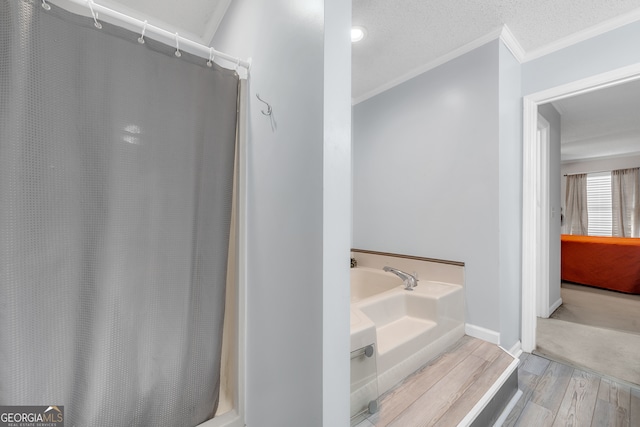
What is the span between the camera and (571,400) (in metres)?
1.44

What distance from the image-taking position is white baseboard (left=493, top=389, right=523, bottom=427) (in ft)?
4.27

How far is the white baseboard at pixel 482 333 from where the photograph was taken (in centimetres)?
170

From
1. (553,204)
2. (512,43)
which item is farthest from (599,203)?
(512,43)

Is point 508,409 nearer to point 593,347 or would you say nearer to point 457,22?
point 593,347

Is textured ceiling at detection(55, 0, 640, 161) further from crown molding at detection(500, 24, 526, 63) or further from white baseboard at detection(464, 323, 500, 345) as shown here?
white baseboard at detection(464, 323, 500, 345)

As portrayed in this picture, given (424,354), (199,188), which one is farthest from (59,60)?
(424,354)

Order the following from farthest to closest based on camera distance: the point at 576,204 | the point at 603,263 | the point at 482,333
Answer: the point at 576,204
the point at 603,263
the point at 482,333

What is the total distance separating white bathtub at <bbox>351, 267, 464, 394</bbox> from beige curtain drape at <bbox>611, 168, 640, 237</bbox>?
6.42 meters

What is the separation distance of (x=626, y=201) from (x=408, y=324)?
691cm

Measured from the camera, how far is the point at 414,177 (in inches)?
84.3

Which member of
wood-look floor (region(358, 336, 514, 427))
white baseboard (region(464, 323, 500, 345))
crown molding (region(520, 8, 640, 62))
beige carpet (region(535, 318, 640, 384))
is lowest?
beige carpet (region(535, 318, 640, 384))

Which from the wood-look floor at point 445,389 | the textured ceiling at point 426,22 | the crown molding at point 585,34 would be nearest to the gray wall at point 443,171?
the textured ceiling at point 426,22

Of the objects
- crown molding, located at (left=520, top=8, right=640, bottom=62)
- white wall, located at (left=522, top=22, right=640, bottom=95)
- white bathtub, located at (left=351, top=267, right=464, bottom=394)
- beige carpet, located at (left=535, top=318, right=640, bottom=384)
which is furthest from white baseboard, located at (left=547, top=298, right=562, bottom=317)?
crown molding, located at (left=520, top=8, right=640, bottom=62)

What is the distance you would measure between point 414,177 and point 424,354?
132 centimetres
